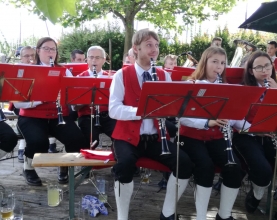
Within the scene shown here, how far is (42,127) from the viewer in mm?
3602

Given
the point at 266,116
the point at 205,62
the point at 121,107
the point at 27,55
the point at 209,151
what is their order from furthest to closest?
the point at 27,55, the point at 205,62, the point at 209,151, the point at 121,107, the point at 266,116

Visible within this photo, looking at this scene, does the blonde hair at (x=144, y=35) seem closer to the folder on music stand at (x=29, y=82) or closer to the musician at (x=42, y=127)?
the folder on music stand at (x=29, y=82)

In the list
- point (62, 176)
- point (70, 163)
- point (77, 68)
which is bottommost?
point (62, 176)

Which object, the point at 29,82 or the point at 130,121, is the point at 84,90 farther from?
the point at 130,121

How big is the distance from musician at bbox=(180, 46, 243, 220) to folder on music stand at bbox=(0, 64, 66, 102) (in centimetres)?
132

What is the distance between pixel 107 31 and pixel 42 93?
29.2 feet

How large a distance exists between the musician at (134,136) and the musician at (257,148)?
584 millimetres

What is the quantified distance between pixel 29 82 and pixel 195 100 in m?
1.60

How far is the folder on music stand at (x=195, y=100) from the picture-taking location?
7.07 ft

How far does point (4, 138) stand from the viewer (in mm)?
3527

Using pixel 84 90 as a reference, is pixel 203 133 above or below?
below


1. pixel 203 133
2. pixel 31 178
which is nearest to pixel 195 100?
pixel 203 133

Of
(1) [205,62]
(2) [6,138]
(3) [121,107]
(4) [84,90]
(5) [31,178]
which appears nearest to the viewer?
(3) [121,107]

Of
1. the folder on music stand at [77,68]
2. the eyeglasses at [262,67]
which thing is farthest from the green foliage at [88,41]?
the eyeglasses at [262,67]
